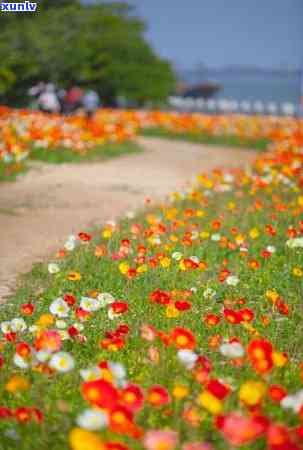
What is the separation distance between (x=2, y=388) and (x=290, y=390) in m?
1.47

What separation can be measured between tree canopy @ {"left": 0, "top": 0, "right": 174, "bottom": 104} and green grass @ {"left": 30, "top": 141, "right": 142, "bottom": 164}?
375cm

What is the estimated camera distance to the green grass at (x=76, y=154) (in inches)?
480

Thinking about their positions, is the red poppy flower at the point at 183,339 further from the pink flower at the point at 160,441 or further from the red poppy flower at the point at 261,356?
the pink flower at the point at 160,441

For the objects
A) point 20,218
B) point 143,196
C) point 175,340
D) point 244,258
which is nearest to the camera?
point 175,340

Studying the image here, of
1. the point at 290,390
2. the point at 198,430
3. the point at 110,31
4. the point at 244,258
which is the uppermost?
the point at 198,430

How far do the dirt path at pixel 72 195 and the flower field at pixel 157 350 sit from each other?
515 mm

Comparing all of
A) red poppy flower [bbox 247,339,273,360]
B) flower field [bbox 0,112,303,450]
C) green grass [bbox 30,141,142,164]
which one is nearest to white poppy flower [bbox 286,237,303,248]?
flower field [bbox 0,112,303,450]

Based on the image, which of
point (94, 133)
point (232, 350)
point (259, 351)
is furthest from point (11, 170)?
point (259, 351)

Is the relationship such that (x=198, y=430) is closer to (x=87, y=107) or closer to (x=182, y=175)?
(x=182, y=175)

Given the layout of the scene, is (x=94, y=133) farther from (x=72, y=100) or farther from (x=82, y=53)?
(x=72, y=100)

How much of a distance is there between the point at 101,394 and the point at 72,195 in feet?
23.3

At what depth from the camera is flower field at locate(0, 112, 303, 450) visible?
238cm

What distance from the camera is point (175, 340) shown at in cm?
275

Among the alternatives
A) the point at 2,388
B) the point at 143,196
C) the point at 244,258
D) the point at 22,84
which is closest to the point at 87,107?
the point at 22,84
